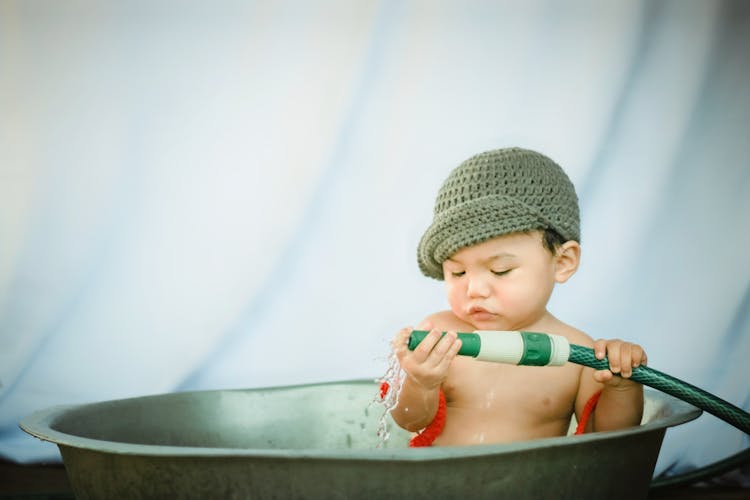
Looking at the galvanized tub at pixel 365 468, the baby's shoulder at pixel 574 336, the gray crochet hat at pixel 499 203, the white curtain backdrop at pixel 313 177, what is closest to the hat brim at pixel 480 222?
the gray crochet hat at pixel 499 203

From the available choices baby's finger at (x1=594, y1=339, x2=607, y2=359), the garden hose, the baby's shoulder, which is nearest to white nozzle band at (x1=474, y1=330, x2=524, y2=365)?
the garden hose

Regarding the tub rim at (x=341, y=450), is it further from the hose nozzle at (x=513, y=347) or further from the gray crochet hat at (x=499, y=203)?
the gray crochet hat at (x=499, y=203)

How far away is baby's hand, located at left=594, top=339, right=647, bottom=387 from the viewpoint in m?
0.86

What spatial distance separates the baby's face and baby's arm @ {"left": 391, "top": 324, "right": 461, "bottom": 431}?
0.32ft

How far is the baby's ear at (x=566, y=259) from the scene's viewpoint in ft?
3.26

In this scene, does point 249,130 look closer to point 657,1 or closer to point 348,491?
point 657,1

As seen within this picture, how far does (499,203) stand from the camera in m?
0.94

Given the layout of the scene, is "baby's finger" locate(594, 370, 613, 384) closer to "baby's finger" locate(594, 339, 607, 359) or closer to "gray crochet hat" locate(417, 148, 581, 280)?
"baby's finger" locate(594, 339, 607, 359)

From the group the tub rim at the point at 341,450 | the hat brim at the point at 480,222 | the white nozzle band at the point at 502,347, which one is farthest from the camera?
the hat brim at the point at 480,222

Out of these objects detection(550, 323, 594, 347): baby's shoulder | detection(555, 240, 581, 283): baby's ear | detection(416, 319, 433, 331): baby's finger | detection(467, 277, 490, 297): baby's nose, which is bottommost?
detection(416, 319, 433, 331): baby's finger

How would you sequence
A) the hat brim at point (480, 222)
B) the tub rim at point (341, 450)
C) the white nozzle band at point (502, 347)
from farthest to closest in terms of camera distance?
the hat brim at point (480, 222) → the white nozzle band at point (502, 347) → the tub rim at point (341, 450)

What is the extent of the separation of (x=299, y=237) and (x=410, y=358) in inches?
29.0

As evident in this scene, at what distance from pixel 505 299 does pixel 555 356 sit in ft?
0.51

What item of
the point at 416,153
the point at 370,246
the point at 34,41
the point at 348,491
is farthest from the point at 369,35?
the point at 348,491
